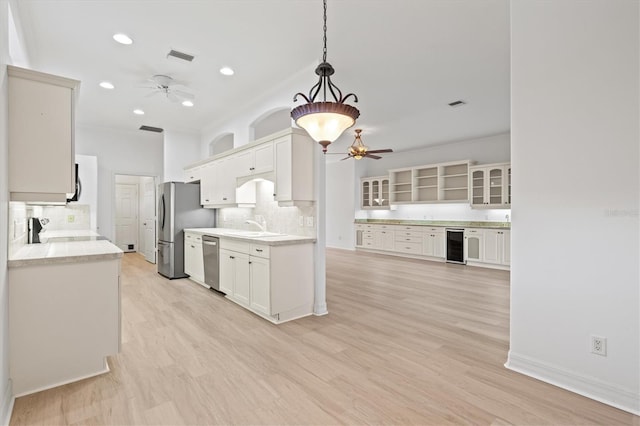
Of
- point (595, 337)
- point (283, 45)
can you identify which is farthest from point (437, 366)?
point (283, 45)

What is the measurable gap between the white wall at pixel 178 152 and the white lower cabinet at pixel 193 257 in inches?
71.4

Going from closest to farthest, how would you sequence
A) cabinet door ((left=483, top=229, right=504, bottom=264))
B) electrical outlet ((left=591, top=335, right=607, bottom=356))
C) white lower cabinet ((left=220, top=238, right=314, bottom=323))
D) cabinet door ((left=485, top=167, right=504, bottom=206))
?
electrical outlet ((left=591, top=335, right=607, bottom=356)), white lower cabinet ((left=220, top=238, right=314, bottom=323)), cabinet door ((left=483, top=229, right=504, bottom=264)), cabinet door ((left=485, top=167, right=504, bottom=206))

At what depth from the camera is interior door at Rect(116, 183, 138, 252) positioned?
374 inches

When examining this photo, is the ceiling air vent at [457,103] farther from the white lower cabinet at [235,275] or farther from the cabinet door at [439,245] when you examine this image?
the white lower cabinet at [235,275]

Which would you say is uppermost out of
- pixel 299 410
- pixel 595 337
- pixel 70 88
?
pixel 70 88

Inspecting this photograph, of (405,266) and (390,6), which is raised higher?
(390,6)

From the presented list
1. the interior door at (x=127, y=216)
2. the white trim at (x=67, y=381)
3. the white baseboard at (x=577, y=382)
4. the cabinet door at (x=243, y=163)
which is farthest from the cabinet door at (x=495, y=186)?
the interior door at (x=127, y=216)

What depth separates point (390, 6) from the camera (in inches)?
112

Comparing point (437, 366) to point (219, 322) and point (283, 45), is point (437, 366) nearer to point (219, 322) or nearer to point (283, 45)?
point (219, 322)

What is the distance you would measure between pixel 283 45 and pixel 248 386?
3.28 meters

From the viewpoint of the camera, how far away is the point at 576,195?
2178mm

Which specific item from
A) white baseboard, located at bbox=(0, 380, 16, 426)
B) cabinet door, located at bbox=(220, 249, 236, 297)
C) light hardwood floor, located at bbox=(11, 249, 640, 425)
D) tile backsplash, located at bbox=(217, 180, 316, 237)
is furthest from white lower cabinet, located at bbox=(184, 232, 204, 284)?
white baseboard, located at bbox=(0, 380, 16, 426)

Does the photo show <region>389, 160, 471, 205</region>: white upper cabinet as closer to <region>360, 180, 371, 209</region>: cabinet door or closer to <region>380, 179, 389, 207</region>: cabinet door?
<region>380, 179, 389, 207</region>: cabinet door

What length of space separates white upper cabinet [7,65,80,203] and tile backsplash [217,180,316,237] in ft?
7.70
